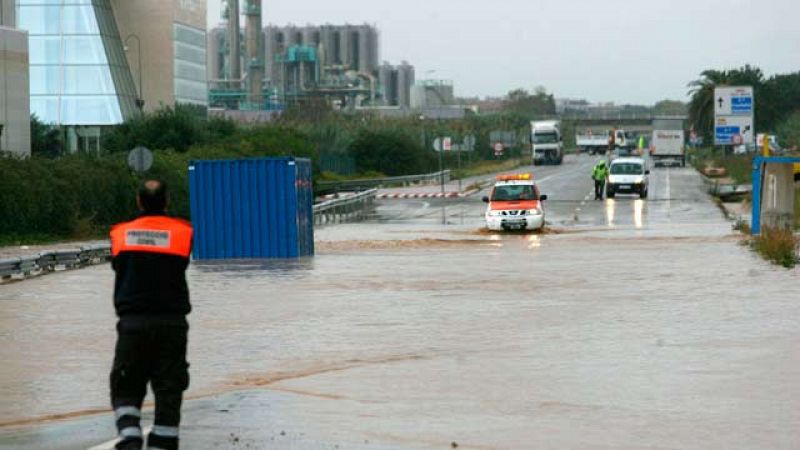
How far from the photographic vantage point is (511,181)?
4816cm

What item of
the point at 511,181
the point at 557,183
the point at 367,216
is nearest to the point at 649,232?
the point at 511,181

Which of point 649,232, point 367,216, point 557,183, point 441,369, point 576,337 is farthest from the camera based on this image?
point 557,183

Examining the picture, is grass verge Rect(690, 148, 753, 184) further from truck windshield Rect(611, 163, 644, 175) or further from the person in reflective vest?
→ the person in reflective vest

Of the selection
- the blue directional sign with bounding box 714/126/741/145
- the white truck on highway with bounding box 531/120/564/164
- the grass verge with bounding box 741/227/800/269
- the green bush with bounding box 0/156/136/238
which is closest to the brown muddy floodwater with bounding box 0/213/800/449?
the grass verge with bounding box 741/227/800/269

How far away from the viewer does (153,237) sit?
983cm

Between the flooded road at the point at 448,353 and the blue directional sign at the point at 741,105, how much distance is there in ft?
66.8

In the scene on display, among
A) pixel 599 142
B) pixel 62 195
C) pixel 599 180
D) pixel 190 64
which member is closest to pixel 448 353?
pixel 62 195

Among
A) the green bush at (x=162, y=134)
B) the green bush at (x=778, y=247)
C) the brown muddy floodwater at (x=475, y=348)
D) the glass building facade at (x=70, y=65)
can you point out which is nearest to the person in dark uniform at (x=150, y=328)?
the brown muddy floodwater at (x=475, y=348)

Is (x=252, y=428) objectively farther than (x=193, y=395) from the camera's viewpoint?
No

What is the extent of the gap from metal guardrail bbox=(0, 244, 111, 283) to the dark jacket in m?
19.8

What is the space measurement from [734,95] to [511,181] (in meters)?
10.9

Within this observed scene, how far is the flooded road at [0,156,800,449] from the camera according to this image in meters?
12.2

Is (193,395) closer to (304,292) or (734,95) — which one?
(304,292)

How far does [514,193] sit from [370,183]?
39.9m
